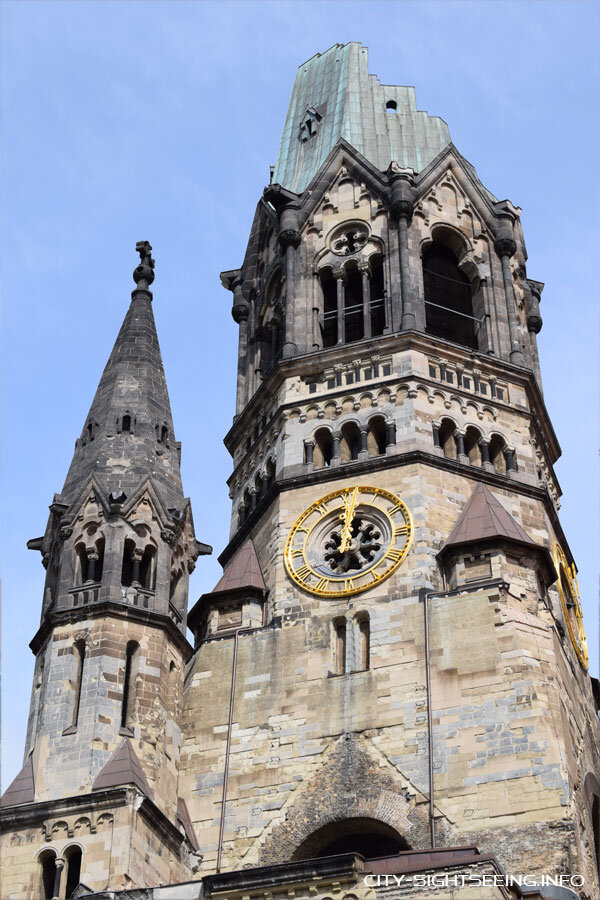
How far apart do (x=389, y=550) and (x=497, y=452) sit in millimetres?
4631

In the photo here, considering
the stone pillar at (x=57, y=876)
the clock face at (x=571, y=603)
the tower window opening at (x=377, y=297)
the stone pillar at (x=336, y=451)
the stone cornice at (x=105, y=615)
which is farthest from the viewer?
the tower window opening at (x=377, y=297)

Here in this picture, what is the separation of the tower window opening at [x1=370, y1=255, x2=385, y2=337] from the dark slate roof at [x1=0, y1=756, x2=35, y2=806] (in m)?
15.5

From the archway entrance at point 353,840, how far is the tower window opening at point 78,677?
5.04 meters

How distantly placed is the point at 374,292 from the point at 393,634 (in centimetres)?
1180

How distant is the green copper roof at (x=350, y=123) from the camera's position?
48.1m

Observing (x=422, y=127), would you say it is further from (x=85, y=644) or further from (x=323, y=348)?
(x=85, y=644)

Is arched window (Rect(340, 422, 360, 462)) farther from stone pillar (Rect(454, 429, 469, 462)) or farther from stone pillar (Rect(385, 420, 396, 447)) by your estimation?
stone pillar (Rect(454, 429, 469, 462))

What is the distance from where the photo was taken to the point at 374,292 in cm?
4506

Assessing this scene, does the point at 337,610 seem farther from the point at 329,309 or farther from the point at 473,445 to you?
the point at 329,309

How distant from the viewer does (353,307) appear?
44406 mm

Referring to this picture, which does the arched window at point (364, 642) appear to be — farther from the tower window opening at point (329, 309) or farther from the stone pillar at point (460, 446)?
the tower window opening at point (329, 309)

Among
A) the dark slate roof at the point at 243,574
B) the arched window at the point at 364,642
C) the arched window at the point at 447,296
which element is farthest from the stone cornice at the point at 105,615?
the arched window at the point at 447,296

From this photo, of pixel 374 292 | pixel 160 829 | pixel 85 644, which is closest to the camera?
pixel 160 829

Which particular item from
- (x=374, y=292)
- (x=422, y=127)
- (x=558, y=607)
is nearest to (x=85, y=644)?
(x=558, y=607)
